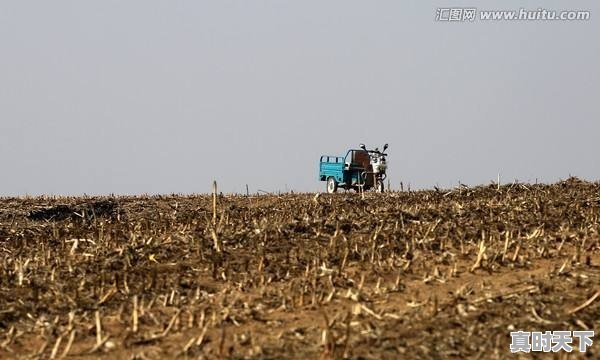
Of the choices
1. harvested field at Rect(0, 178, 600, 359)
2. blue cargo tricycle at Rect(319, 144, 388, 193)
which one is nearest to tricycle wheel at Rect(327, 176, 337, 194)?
blue cargo tricycle at Rect(319, 144, 388, 193)

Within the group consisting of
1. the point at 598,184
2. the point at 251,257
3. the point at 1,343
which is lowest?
the point at 1,343

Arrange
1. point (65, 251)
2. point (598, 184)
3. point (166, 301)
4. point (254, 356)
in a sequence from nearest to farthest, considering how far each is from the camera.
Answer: point (254, 356), point (166, 301), point (65, 251), point (598, 184)

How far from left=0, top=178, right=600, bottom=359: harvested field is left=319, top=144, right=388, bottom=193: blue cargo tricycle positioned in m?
14.7

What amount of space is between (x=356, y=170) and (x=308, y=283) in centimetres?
2133

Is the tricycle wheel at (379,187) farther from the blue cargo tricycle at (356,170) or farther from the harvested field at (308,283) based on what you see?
the harvested field at (308,283)

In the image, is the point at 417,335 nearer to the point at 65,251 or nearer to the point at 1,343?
the point at 1,343

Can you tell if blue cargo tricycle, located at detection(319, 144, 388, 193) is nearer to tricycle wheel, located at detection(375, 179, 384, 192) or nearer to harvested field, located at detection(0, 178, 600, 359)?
tricycle wheel, located at detection(375, 179, 384, 192)

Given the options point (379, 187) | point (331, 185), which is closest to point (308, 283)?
point (379, 187)

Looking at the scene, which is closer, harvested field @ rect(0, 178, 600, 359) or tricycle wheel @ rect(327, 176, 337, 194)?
harvested field @ rect(0, 178, 600, 359)

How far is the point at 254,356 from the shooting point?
22.3 ft

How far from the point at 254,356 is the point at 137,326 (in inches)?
62.4

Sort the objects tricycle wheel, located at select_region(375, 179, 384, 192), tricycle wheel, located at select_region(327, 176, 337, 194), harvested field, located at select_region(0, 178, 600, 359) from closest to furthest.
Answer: harvested field, located at select_region(0, 178, 600, 359), tricycle wheel, located at select_region(375, 179, 384, 192), tricycle wheel, located at select_region(327, 176, 337, 194)

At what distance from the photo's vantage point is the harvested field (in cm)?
729

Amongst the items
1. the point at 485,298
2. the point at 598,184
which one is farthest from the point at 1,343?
the point at 598,184
